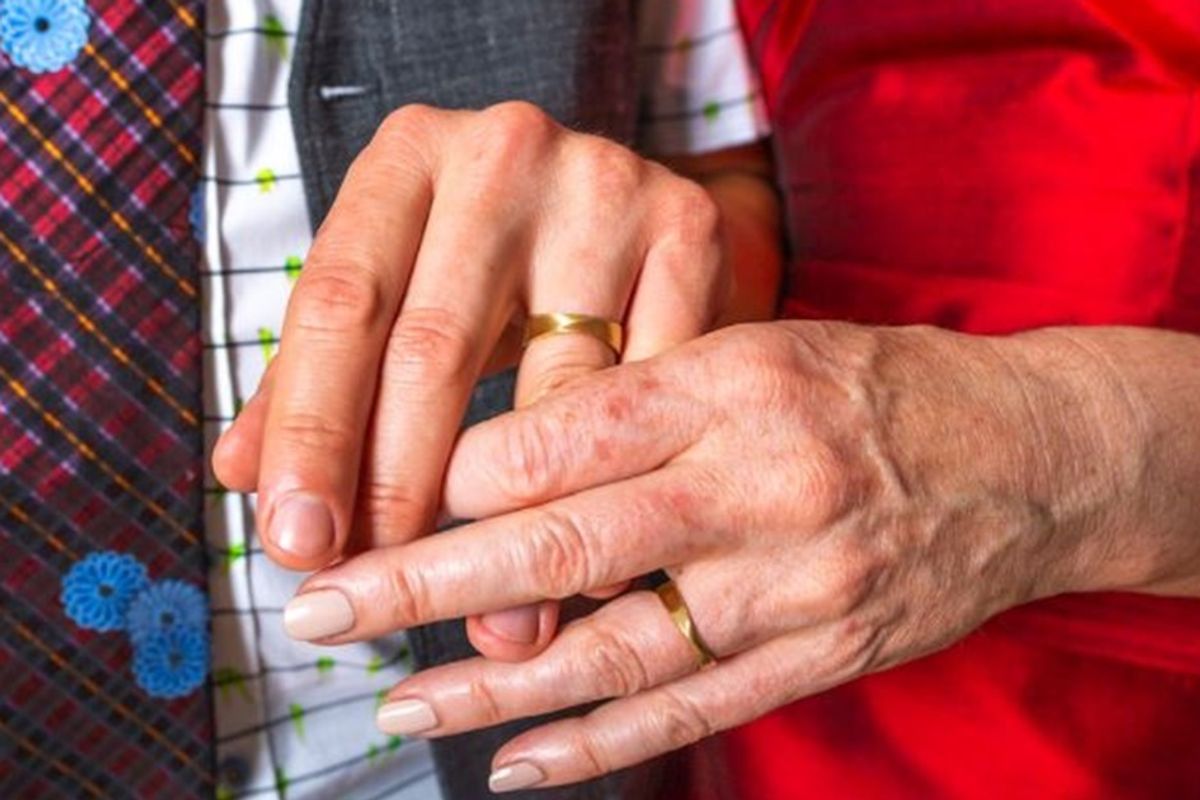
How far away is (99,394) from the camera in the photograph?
0.77 metres

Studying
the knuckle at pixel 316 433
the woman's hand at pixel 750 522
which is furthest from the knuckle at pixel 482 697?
the knuckle at pixel 316 433

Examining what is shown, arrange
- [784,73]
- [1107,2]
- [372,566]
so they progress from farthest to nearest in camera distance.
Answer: [784,73] → [1107,2] → [372,566]

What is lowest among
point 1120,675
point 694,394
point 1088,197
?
point 1120,675

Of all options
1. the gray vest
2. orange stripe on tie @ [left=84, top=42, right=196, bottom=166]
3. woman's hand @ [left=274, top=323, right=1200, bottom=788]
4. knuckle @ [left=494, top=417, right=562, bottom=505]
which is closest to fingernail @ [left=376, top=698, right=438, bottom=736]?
woman's hand @ [left=274, top=323, right=1200, bottom=788]

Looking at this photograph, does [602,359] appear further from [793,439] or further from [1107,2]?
[1107,2]

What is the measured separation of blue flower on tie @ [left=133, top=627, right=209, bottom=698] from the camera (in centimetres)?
80

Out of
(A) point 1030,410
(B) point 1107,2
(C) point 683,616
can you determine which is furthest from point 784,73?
(C) point 683,616

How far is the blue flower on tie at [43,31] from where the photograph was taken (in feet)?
2.44

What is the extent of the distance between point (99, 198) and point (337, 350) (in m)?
0.26

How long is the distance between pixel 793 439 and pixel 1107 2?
0.35m

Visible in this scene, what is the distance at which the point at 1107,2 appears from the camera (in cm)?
78

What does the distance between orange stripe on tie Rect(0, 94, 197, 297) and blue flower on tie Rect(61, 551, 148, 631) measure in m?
0.15

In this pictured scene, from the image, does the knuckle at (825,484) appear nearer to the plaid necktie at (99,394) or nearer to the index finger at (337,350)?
the index finger at (337,350)

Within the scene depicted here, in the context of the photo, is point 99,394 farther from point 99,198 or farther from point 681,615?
point 681,615
